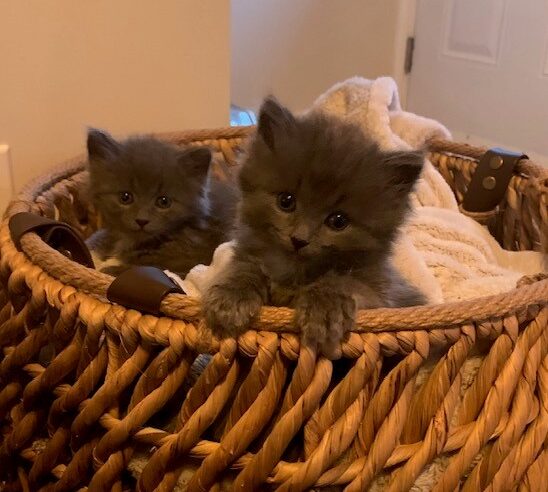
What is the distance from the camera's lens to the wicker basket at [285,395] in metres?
0.83

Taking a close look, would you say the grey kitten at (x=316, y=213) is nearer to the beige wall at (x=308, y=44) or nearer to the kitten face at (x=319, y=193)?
the kitten face at (x=319, y=193)

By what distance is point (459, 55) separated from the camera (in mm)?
2994

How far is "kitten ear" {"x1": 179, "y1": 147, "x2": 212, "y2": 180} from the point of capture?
4.47ft

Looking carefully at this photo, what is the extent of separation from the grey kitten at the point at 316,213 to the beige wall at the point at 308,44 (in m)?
2.24

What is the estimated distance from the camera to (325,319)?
31.8 inches

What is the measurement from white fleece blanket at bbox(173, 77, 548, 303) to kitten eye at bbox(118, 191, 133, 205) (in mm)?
Answer: 208

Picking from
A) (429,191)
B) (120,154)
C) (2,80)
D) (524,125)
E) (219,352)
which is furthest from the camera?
(524,125)

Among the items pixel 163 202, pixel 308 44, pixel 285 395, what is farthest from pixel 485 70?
pixel 285 395

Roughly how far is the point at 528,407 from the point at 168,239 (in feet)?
2.47

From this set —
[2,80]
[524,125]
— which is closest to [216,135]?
[2,80]

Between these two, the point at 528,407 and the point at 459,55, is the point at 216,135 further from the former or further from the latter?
the point at 459,55

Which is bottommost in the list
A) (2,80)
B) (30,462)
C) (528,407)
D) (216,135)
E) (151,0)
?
(30,462)

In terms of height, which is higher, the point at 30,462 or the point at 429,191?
the point at 429,191

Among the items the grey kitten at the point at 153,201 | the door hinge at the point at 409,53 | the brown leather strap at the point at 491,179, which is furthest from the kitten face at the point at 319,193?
the door hinge at the point at 409,53
